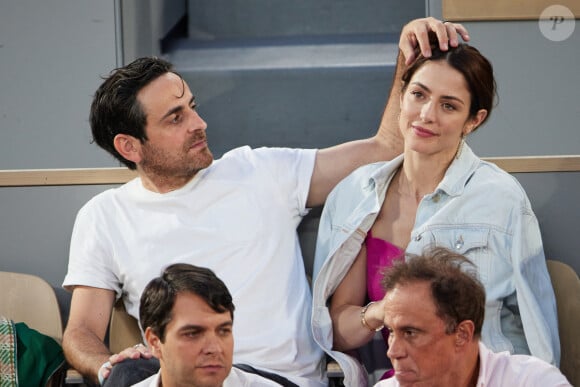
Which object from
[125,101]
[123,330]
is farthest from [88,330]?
[125,101]

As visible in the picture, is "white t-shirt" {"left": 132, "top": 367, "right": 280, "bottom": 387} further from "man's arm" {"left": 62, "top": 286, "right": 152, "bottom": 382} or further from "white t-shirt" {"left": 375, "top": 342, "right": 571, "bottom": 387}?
"white t-shirt" {"left": 375, "top": 342, "right": 571, "bottom": 387}

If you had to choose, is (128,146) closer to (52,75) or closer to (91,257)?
(91,257)

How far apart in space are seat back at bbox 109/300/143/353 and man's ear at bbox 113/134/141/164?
416 millimetres

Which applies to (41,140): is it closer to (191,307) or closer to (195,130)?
(195,130)

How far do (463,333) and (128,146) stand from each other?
1.30 meters

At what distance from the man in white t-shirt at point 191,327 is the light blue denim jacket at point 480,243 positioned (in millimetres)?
530

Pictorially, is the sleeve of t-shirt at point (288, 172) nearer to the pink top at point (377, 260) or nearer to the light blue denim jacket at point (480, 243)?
the light blue denim jacket at point (480, 243)

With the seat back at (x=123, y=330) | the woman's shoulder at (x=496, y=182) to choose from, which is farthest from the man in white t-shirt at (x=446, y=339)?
the seat back at (x=123, y=330)

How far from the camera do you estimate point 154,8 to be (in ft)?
17.2

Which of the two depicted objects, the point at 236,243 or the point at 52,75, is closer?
the point at 236,243

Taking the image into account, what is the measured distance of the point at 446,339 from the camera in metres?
2.05

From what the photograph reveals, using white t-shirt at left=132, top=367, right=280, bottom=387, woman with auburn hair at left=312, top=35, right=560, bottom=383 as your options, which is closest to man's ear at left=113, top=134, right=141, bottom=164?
woman with auburn hair at left=312, top=35, right=560, bottom=383

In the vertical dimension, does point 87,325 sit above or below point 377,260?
below

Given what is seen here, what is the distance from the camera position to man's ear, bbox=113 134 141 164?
9.84ft
